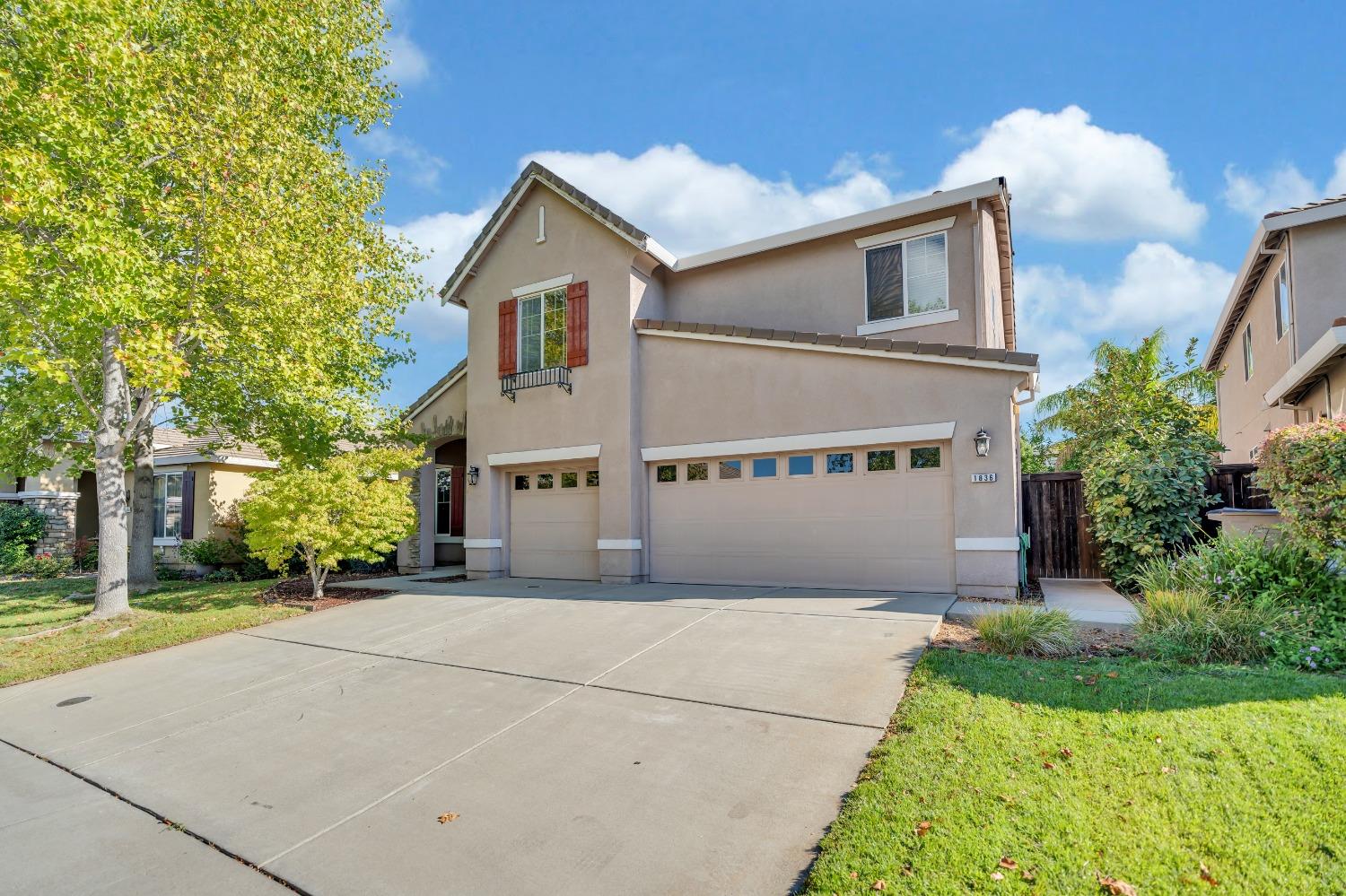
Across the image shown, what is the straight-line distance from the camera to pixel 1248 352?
16641 millimetres

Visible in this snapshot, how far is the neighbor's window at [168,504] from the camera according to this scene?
17.7 meters

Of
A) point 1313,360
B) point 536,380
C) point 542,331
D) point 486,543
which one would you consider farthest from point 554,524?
point 1313,360

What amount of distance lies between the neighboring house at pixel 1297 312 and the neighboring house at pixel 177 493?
20.2m

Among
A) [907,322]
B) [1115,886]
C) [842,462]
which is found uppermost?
[907,322]

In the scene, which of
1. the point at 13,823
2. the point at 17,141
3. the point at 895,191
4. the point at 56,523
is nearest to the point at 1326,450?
the point at 895,191

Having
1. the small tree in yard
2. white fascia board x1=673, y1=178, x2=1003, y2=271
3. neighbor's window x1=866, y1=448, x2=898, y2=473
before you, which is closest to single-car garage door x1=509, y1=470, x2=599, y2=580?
the small tree in yard

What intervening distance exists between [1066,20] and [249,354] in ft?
44.0

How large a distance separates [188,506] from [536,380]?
36.5 feet

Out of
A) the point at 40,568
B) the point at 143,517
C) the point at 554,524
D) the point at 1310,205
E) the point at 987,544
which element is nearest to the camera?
the point at 987,544

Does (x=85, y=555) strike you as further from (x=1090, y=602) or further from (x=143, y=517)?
(x=1090, y=602)

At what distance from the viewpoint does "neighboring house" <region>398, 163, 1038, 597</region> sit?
9367 millimetres

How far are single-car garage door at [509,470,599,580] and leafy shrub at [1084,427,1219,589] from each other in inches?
324

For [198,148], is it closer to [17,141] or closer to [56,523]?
[17,141]

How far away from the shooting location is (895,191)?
1198 centimetres
